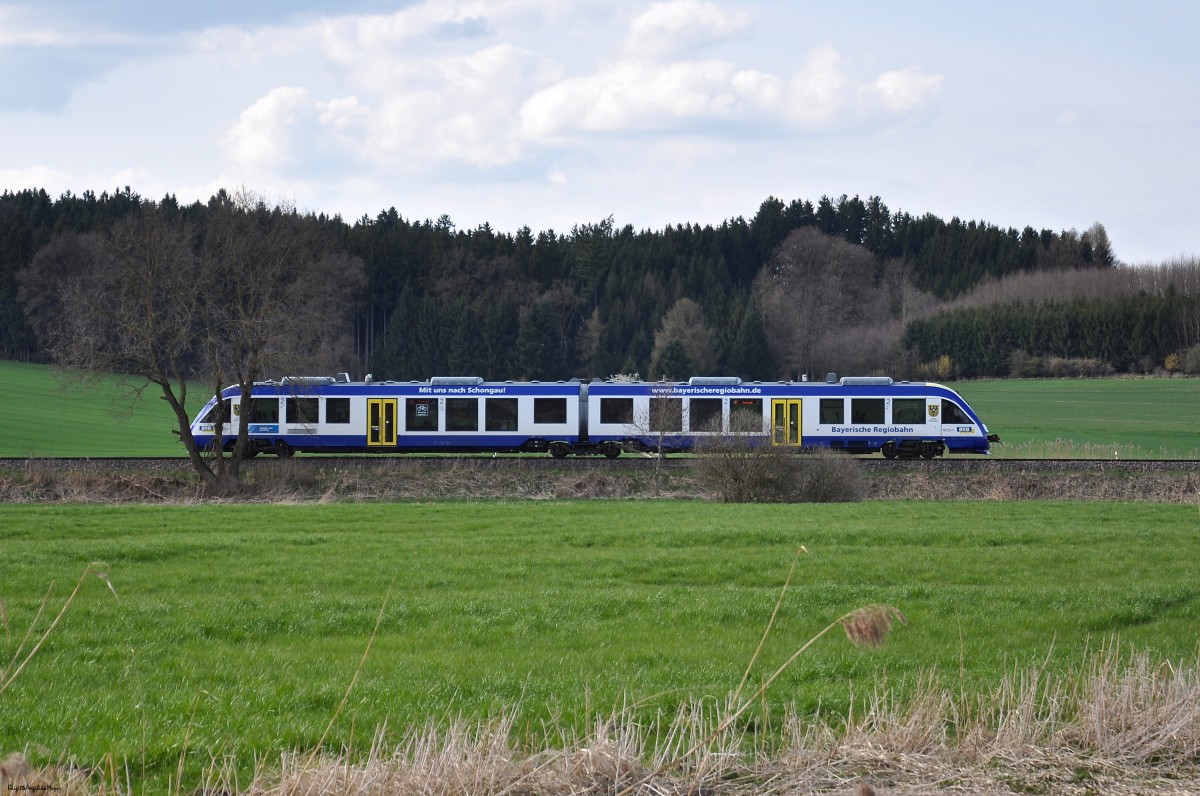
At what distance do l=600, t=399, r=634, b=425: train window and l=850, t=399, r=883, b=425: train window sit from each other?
6.55 meters

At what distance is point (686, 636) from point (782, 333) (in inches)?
3588

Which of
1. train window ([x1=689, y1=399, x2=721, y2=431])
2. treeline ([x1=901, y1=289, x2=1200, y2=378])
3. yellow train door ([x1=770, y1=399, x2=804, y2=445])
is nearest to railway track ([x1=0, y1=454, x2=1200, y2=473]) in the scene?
train window ([x1=689, y1=399, x2=721, y2=431])

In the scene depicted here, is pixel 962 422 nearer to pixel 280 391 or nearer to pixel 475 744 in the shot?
pixel 280 391

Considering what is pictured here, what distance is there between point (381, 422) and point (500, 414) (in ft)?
11.8

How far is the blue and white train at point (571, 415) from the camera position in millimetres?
35906

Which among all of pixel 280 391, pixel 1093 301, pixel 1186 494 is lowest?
pixel 1186 494

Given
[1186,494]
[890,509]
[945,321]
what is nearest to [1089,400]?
[945,321]

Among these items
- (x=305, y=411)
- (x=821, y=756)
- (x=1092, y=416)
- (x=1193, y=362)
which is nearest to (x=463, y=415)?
(x=305, y=411)

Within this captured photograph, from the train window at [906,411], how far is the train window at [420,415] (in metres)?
13.7

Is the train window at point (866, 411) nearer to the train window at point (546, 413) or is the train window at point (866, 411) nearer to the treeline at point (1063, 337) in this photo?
the train window at point (546, 413)

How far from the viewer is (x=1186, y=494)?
29312 millimetres

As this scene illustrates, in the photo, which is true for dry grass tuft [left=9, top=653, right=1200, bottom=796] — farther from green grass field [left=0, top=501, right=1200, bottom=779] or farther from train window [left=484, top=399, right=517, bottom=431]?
A: train window [left=484, top=399, right=517, bottom=431]

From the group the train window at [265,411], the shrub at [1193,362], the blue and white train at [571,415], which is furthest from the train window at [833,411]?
the shrub at [1193,362]

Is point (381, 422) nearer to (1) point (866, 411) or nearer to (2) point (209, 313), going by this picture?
(2) point (209, 313)
